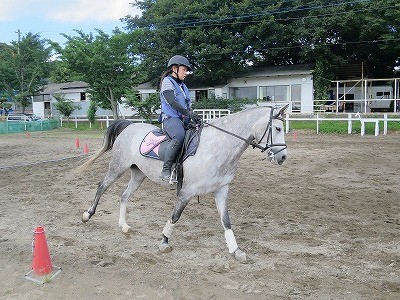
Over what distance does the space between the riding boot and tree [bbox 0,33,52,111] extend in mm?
44449

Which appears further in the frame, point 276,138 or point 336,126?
point 336,126

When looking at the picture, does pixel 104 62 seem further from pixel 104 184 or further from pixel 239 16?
pixel 104 184

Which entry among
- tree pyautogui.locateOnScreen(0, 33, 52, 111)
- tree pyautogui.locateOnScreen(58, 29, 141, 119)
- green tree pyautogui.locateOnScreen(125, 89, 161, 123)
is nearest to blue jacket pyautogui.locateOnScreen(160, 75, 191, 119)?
green tree pyautogui.locateOnScreen(125, 89, 161, 123)

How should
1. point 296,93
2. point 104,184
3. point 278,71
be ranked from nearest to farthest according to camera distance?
point 104,184 < point 296,93 < point 278,71

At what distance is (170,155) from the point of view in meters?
5.06

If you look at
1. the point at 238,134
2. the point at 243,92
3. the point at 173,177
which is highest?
the point at 243,92

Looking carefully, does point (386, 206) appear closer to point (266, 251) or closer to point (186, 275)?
point (266, 251)

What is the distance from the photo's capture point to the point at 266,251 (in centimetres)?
503

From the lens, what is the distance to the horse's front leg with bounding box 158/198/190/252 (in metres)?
4.96

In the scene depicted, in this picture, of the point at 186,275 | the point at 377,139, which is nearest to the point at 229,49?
the point at 377,139

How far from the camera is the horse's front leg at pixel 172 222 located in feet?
16.3

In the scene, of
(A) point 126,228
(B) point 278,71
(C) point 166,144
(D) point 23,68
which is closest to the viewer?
(C) point 166,144

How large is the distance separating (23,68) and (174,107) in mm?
45890

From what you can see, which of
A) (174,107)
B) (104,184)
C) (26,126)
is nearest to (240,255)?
(174,107)
